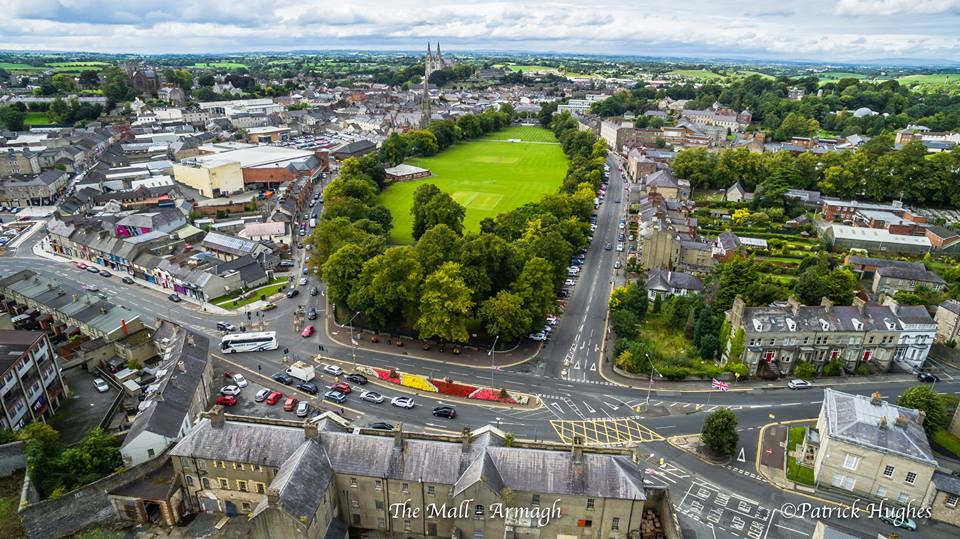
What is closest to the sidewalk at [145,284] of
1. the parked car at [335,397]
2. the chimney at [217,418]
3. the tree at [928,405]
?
the parked car at [335,397]

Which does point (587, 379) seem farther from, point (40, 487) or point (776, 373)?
point (40, 487)

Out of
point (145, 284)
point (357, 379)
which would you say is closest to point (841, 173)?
point (357, 379)

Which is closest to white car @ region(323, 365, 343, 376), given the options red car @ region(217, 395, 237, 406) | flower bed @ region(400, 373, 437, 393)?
flower bed @ region(400, 373, 437, 393)

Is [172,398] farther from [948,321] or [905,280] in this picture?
[905,280]

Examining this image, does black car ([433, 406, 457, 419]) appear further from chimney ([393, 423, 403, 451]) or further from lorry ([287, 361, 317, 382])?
chimney ([393, 423, 403, 451])

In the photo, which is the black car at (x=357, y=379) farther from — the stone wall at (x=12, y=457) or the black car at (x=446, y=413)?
the stone wall at (x=12, y=457)
